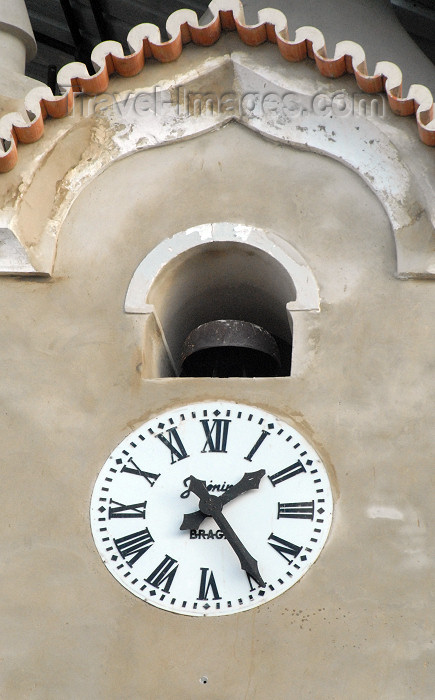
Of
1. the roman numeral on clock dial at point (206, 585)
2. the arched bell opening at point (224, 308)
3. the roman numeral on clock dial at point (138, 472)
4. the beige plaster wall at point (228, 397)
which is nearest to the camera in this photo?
the beige plaster wall at point (228, 397)

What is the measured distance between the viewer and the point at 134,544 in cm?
701

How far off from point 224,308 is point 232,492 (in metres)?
1.72

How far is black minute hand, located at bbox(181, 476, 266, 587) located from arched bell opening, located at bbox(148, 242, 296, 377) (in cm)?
114

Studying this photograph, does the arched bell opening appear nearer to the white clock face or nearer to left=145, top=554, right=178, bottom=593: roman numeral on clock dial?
the white clock face

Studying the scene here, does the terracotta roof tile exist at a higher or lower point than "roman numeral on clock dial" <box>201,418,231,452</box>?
higher

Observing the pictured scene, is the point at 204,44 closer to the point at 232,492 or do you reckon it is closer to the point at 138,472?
the point at 138,472

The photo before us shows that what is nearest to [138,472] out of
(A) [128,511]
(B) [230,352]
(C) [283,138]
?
(A) [128,511]

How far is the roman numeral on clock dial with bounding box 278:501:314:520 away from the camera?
276 inches

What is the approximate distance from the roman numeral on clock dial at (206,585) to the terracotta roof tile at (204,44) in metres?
2.29

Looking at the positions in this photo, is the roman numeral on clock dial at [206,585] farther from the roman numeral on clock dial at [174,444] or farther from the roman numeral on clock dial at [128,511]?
the roman numeral on clock dial at [174,444]

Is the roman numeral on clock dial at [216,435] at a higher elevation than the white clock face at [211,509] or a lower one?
higher

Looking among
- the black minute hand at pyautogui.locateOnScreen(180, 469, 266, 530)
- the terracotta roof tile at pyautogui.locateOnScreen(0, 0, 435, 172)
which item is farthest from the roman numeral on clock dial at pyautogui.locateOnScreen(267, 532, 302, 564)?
the terracotta roof tile at pyautogui.locateOnScreen(0, 0, 435, 172)

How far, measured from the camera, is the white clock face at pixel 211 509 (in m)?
6.91

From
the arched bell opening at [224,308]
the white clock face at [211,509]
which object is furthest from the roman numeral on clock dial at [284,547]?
the arched bell opening at [224,308]
